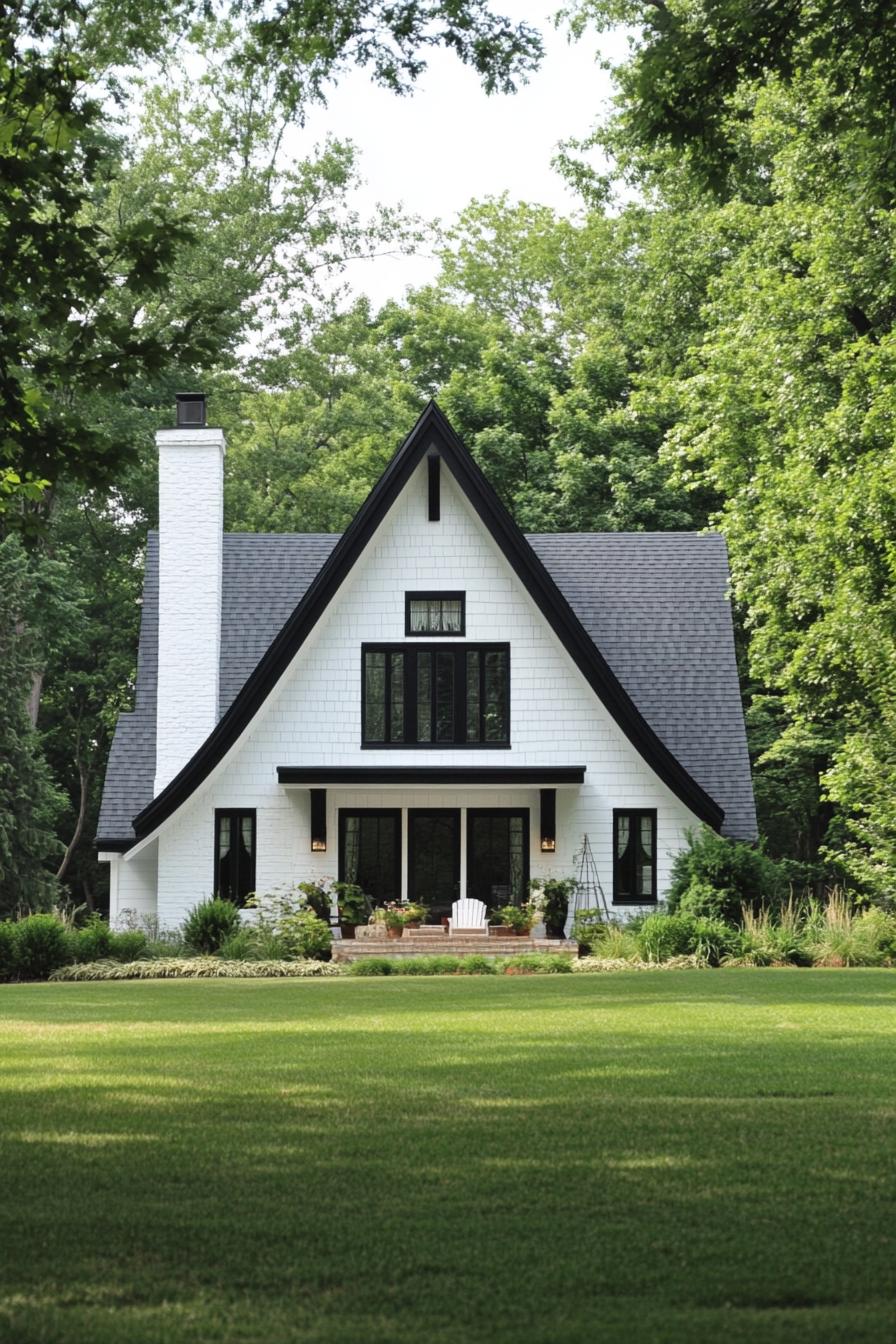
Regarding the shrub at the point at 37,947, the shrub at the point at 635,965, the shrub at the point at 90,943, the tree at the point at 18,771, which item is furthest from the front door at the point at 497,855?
the tree at the point at 18,771

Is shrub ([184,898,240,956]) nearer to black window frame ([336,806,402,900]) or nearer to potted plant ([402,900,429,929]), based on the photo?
potted plant ([402,900,429,929])

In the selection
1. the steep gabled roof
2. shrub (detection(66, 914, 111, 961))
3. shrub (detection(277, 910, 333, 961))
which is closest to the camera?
shrub (detection(66, 914, 111, 961))

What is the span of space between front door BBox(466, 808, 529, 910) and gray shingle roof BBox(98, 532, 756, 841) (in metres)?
3.06

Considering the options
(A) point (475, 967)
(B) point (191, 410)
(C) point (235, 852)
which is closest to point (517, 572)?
(C) point (235, 852)

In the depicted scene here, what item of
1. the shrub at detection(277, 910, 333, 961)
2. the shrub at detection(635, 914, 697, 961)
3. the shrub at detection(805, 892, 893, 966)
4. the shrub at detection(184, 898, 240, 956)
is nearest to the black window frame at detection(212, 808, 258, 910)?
the shrub at detection(277, 910, 333, 961)

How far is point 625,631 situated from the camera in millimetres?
30359

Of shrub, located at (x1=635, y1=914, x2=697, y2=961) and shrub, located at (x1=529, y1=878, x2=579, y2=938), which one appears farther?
shrub, located at (x1=529, y1=878, x2=579, y2=938)

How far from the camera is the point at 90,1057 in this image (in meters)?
11.2

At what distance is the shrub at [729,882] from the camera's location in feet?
81.4

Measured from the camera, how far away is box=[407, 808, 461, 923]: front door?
27.8 m

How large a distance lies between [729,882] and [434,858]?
515 centimetres

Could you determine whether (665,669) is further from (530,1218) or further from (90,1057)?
(530,1218)

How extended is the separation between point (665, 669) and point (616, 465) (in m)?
8.98

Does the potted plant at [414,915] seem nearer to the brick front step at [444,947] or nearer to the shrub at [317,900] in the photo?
the brick front step at [444,947]
